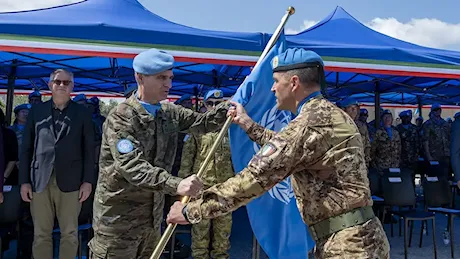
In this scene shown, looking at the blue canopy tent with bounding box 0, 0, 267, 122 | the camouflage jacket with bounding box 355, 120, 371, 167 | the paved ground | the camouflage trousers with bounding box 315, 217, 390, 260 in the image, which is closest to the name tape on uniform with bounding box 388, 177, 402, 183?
the paved ground

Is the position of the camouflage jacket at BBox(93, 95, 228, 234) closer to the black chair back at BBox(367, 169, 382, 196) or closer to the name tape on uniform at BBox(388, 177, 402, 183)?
the name tape on uniform at BBox(388, 177, 402, 183)

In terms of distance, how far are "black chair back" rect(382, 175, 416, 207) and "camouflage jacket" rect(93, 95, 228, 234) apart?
3.95 metres

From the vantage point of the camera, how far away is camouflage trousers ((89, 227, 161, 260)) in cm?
238

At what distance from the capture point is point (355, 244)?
1662mm

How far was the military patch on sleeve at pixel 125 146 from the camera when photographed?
218cm

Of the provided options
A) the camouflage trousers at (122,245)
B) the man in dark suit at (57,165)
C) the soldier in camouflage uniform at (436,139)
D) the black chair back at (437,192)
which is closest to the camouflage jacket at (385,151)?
the black chair back at (437,192)

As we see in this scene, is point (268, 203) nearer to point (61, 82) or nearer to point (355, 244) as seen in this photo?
point (355, 244)

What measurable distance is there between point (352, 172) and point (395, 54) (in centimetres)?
399

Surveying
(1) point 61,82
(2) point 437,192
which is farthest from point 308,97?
(2) point 437,192

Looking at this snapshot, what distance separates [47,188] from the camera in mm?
3664

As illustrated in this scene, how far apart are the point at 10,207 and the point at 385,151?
5860mm

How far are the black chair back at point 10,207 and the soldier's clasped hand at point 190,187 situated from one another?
287 cm

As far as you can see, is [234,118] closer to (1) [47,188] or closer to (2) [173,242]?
(1) [47,188]

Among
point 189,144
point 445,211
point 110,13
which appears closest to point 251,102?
point 189,144
